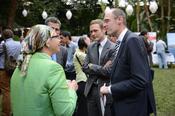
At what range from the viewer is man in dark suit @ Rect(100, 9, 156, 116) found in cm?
430

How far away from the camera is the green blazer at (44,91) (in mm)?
3516

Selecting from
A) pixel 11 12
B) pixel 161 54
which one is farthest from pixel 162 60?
pixel 11 12

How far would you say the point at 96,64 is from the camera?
21.1 feet

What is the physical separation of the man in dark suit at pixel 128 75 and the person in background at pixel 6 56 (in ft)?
14.3

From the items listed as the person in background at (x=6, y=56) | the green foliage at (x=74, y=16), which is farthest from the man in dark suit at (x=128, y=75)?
the green foliage at (x=74, y=16)

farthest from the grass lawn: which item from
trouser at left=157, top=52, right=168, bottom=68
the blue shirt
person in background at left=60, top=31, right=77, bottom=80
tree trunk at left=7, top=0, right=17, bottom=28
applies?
tree trunk at left=7, top=0, right=17, bottom=28

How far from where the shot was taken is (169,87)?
49.1 ft

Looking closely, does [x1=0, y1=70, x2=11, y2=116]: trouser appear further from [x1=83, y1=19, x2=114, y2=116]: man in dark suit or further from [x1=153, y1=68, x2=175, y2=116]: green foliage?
[x1=153, y1=68, x2=175, y2=116]: green foliage

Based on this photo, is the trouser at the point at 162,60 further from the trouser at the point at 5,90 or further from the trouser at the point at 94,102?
the trouser at the point at 94,102

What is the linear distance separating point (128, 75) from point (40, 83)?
1.12 meters

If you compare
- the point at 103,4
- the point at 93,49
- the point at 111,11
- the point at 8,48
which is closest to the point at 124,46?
the point at 111,11

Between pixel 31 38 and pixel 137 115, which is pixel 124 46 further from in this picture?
pixel 31 38

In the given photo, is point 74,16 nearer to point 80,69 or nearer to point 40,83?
point 80,69

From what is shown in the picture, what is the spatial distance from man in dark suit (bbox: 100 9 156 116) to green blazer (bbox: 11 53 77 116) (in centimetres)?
82
